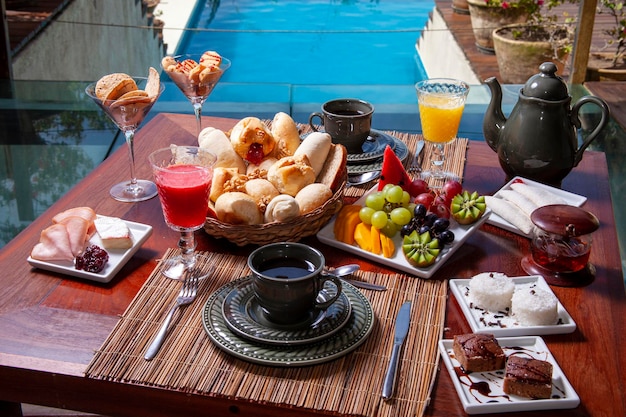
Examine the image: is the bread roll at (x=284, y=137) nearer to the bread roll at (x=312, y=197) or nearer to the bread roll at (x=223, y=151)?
the bread roll at (x=223, y=151)

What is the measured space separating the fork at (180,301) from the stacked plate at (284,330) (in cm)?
6

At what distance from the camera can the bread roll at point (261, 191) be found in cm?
148

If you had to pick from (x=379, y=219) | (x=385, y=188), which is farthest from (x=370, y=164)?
(x=379, y=219)

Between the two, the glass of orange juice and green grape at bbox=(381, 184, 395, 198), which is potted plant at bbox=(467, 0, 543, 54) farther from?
green grape at bbox=(381, 184, 395, 198)

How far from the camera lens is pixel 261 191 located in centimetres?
151

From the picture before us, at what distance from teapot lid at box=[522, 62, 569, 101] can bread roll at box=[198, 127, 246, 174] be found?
2.41 feet

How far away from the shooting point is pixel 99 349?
1.15 metres

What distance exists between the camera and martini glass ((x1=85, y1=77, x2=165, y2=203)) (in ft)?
5.26

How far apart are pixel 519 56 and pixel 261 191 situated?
151 inches

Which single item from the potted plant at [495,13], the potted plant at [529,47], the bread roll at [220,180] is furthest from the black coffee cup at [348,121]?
the potted plant at [495,13]

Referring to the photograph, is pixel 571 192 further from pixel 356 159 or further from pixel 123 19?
pixel 123 19

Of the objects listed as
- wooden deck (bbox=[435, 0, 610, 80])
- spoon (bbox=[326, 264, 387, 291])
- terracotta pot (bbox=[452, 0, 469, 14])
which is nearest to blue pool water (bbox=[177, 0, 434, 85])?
terracotta pot (bbox=[452, 0, 469, 14])

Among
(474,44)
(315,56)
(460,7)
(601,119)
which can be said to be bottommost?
(315,56)

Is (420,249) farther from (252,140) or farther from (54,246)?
(54,246)
